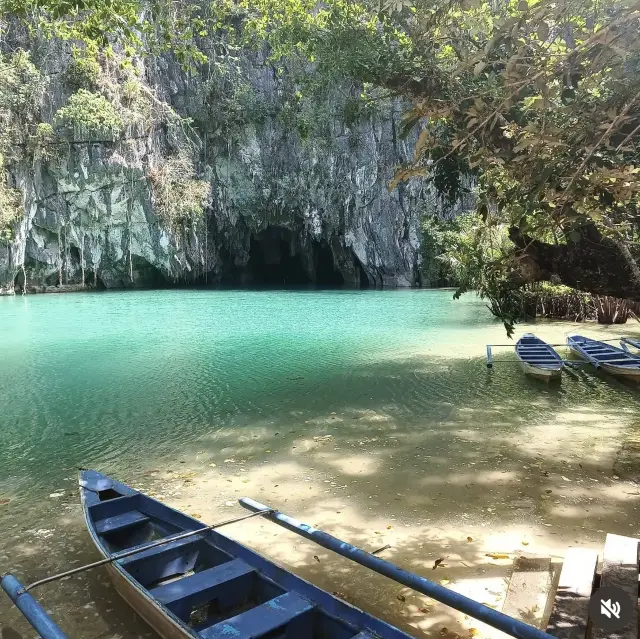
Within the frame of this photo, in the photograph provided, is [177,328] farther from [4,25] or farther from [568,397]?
[4,25]

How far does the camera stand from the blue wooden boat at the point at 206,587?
2.18 meters

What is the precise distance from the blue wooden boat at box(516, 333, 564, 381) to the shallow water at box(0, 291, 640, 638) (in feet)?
0.93

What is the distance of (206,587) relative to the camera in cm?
246

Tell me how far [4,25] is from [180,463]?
75.4ft

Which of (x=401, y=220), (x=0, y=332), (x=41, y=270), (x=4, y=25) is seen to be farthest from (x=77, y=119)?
(x=401, y=220)

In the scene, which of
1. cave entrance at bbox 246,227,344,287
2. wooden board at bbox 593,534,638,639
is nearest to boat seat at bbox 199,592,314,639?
wooden board at bbox 593,534,638,639

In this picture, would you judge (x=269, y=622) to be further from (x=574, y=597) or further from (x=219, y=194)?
(x=219, y=194)

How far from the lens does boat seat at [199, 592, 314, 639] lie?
2133mm

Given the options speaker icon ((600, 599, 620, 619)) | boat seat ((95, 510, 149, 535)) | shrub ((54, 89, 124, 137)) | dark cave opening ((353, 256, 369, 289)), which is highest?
shrub ((54, 89, 124, 137))

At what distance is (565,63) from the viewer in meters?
2.62

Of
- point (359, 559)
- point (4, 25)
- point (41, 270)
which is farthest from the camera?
point (41, 270)

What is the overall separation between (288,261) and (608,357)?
28.6 m

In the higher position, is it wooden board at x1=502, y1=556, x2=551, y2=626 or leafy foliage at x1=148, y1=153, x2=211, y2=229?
leafy foliage at x1=148, y1=153, x2=211, y2=229

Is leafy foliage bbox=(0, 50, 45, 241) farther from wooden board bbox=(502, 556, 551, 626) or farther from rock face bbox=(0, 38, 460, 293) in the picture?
wooden board bbox=(502, 556, 551, 626)
